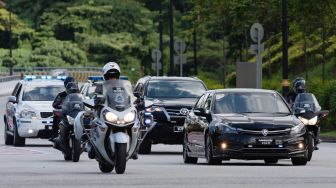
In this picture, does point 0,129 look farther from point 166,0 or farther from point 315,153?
point 166,0

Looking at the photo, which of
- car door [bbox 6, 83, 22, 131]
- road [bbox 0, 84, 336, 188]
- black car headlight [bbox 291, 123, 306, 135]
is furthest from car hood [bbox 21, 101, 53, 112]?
black car headlight [bbox 291, 123, 306, 135]

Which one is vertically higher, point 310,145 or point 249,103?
point 249,103

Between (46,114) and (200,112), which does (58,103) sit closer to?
(200,112)

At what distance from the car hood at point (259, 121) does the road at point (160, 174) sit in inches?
30.1

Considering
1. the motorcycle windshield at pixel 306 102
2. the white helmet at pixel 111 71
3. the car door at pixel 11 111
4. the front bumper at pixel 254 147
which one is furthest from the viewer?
the car door at pixel 11 111

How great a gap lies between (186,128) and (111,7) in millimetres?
Answer: 87620

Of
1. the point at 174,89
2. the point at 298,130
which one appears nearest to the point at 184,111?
the point at 174,89

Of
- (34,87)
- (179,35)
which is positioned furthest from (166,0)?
(34,87)

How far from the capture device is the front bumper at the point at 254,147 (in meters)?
24.9

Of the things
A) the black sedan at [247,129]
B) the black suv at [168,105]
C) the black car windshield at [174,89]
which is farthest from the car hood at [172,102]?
the black sedan at [247,129]

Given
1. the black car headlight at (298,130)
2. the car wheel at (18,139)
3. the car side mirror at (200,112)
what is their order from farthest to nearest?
the car wheel at (18,139), the car side mirror at (200,112), the black car headlight at (298,130)

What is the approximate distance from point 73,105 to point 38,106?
9.03 meters

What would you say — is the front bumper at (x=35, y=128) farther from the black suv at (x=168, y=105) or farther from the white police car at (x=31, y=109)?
the black suv at (x=168, y=105)

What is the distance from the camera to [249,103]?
26.4 meters
